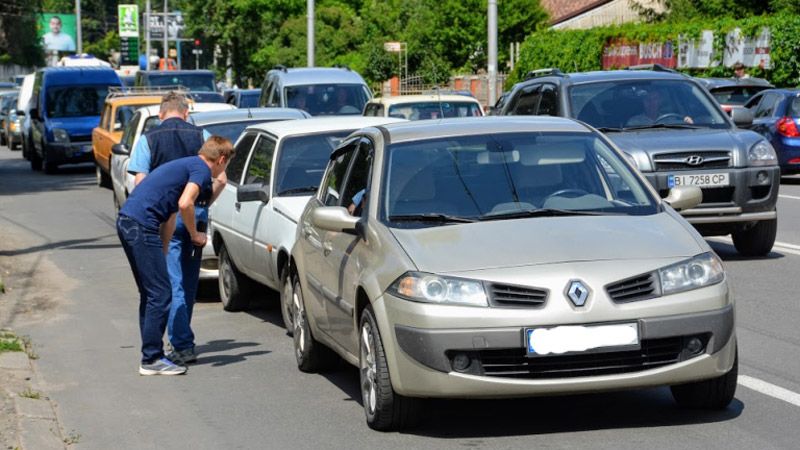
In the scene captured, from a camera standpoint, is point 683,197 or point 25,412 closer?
point 25,412

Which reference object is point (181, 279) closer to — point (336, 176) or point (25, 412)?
point (336, 176)

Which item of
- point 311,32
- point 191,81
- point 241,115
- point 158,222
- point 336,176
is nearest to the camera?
point 336,176

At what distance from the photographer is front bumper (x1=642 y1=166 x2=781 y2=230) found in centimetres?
1411

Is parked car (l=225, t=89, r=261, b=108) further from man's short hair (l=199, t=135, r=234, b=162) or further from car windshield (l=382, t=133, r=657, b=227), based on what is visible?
car windshield (l=382, t=133, r=657, b=227)

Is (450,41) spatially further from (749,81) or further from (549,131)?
(549,131)

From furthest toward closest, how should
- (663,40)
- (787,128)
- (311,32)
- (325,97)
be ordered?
(311,32)
(663,40)
(325,97)
(787,128)

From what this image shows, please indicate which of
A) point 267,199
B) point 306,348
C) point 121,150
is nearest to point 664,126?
point 267,199

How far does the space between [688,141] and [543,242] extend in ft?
24.0

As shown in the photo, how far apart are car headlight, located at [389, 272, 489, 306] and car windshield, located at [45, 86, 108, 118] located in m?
28.2

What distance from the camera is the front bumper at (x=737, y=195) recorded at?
14109 mm

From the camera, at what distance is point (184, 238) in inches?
400

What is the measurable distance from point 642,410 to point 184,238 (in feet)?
12.0

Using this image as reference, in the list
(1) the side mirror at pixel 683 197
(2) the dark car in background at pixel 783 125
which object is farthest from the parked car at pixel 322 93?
(1) the side mirror at pixel 683 197

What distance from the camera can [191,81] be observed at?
1570 inches
